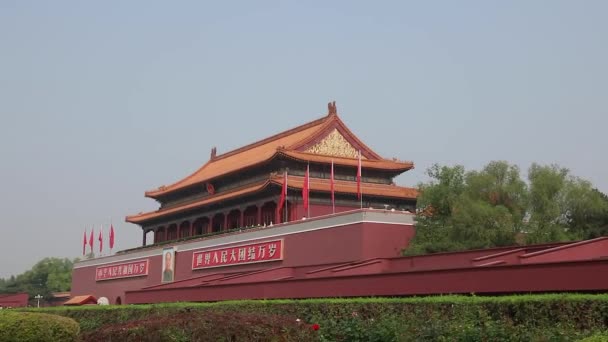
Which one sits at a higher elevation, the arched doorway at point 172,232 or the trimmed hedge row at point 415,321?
the arched doorway at point 172,232

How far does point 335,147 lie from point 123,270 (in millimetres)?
12366

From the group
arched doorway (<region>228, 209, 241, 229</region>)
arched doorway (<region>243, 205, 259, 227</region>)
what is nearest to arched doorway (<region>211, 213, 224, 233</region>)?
arched doorway (<region>228, 209, 241, 229</region>)

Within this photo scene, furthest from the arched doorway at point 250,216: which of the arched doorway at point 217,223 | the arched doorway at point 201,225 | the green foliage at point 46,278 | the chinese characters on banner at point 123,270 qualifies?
the green foliage at point 46,278

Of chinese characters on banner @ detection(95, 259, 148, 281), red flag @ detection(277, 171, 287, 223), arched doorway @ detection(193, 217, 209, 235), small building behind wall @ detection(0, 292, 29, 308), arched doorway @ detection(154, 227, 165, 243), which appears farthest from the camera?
small building behind wall @ detection(0, 292, 29, 308)

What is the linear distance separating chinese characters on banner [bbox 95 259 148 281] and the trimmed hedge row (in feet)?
68.9

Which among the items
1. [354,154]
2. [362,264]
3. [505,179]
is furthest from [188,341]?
[354,154]

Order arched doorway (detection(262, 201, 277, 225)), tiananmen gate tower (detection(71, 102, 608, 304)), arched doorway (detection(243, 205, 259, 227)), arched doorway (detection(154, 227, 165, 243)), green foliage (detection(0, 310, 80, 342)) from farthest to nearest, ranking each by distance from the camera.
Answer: arched doorway (detection(154, 227, 165, 243)) < arched doorway (detection(243, 205, 259, 227)) < arched doorway (detection(262, 201, 277, 225)) < tiananmen gate tower (detection(71, 102, 608, 304)) < green foliage (detection(0, 310, 80, 342))

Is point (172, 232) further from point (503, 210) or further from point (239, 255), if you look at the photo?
point (503, 210)

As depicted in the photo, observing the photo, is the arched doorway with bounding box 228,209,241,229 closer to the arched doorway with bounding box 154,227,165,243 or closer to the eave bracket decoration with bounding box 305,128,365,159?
the eave bracket decoration with bounding box 305,128,365,159

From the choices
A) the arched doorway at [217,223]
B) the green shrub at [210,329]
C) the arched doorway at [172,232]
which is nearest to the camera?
the green shrub at [210,329]

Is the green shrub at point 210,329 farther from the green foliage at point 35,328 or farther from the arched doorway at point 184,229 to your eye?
the arched doorway at point 184,229

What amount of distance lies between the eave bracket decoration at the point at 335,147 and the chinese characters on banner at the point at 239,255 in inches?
244

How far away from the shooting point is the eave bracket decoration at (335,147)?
3027cm

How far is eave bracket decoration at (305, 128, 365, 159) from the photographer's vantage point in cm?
3027
